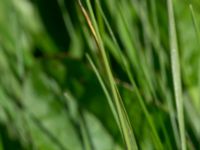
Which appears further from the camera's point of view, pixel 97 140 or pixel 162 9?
pixel 162 9

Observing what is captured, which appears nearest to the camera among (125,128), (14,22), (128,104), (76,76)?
(125,128)

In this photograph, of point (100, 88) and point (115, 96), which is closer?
point (115, 96)

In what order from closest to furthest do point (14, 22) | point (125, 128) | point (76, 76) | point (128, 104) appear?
point (125, 128), point (128, 104), point (76, 76), point (14, 22)

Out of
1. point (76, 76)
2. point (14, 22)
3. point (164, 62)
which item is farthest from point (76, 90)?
point (14, 22)

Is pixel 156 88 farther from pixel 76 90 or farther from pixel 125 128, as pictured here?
pixel 125 128

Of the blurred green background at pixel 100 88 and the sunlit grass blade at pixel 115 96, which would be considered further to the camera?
the blurred green background at pixel 100 88

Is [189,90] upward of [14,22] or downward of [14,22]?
downward

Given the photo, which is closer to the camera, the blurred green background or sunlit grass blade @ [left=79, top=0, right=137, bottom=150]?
sunlit grass blade @ [left=79, top=0, right=137, bottom=150]
